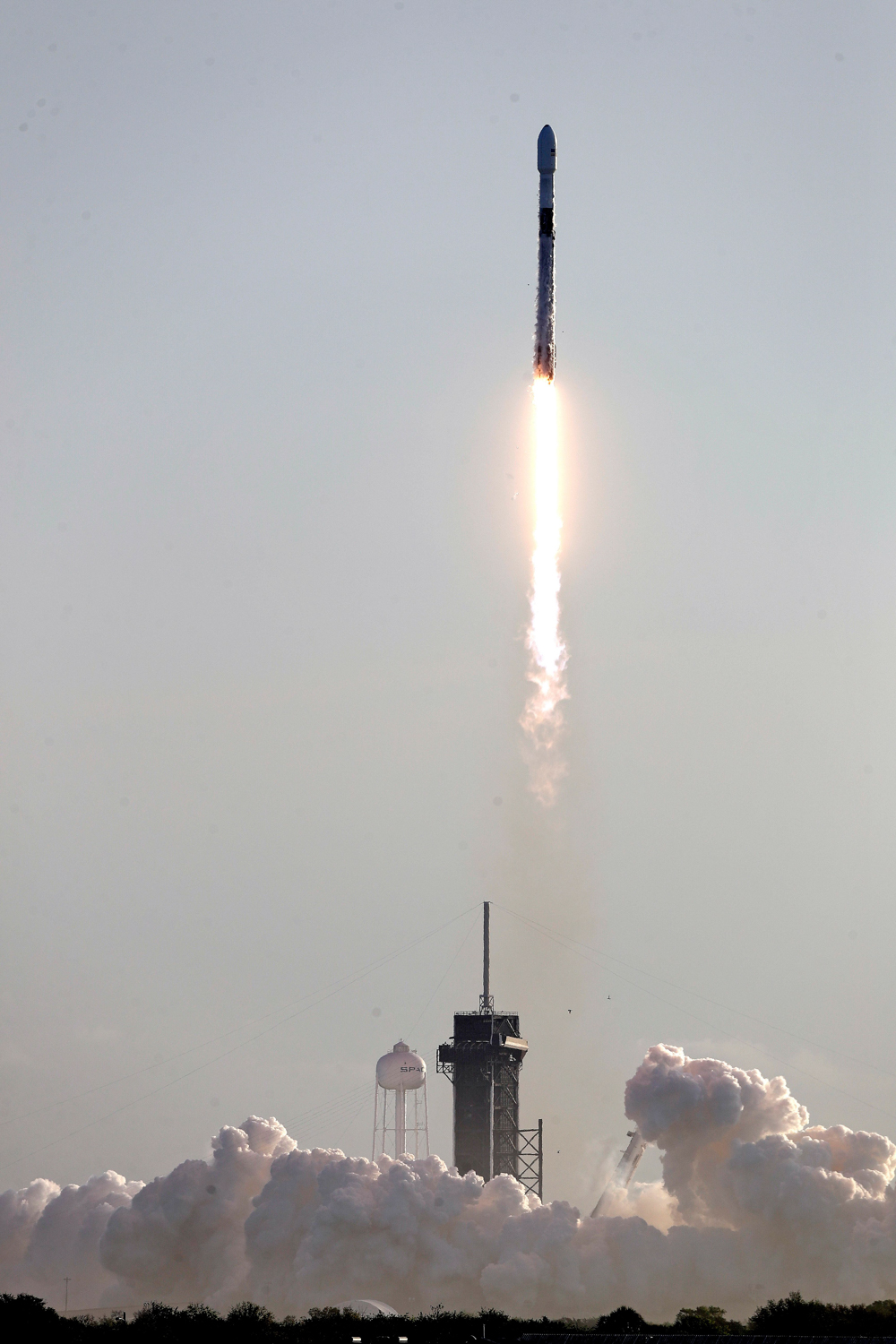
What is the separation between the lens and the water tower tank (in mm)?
171500

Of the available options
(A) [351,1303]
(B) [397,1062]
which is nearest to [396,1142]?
(B) [397,1062]

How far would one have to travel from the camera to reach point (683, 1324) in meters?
130

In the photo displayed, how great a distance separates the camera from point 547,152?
121 meters

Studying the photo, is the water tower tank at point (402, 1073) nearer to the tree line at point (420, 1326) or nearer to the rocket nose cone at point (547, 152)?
the tree line at point (420, 1326)

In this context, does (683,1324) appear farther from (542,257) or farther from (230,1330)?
(542,257)

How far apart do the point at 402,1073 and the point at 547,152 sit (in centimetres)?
8723

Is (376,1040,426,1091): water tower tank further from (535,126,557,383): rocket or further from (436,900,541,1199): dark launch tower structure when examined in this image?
(535,126,557,383): rocket

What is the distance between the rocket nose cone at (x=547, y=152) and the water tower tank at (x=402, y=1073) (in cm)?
8554

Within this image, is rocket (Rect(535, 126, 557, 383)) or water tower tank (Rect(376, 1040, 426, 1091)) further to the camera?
water tower tank (Rect(376, 1040, 426, 1091))

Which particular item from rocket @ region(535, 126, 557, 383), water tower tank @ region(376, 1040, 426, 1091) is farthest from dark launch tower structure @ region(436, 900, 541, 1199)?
rocket @ region(535, 126, 557, 383)

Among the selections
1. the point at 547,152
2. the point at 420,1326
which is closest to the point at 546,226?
the point at 547,152

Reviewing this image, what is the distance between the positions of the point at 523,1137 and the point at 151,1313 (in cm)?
3937

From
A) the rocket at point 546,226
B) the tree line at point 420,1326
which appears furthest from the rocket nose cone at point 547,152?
the tree line at point 420,1326

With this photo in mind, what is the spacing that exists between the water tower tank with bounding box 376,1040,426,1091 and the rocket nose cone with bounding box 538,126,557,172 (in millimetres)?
85542
